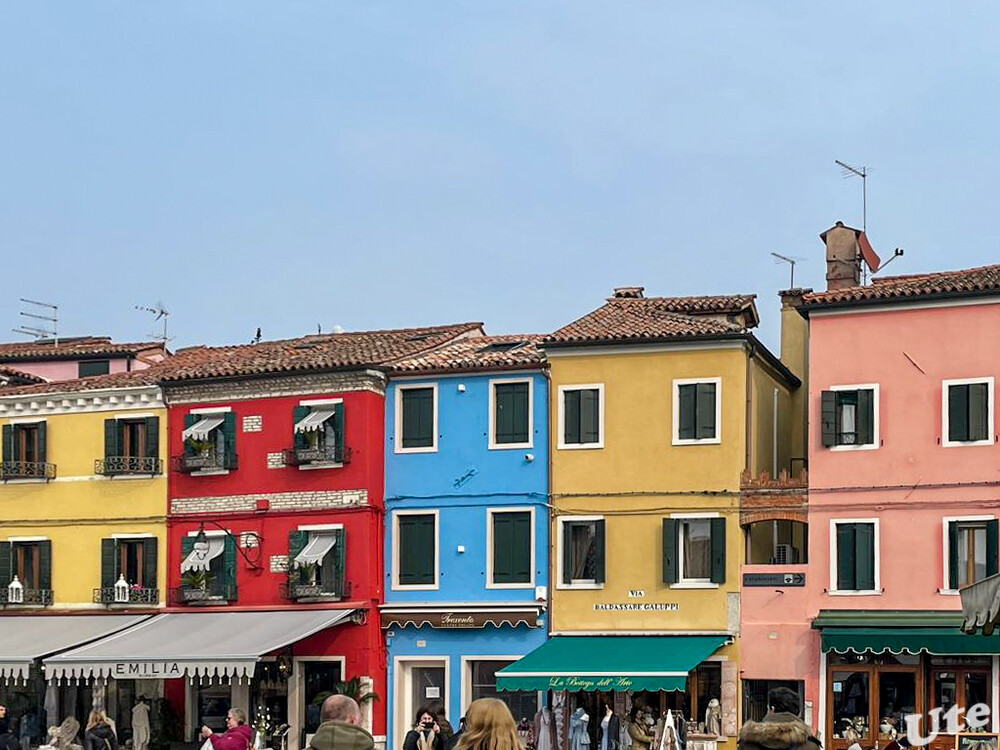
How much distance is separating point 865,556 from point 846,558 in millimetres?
384

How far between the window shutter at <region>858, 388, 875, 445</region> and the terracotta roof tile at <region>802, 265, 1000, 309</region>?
1.79 m

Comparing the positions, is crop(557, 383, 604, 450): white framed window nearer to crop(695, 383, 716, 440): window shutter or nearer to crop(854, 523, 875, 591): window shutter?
crop(695, 383, 716, 440): window shutter

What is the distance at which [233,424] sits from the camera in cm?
4419

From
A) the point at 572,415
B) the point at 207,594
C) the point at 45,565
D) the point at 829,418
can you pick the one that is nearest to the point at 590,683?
the point at 572,415

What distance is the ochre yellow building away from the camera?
44.9m

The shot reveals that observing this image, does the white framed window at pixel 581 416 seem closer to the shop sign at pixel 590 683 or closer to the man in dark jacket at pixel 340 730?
the shop sign at pixel 590 683

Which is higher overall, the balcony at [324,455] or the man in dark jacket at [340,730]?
the balcony at [324,455]

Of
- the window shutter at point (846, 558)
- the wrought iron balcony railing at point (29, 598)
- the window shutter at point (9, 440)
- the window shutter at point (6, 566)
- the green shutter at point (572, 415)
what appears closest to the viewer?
the window shutter at point (846, 558)

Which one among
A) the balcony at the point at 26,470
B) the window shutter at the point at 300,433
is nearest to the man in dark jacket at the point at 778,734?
the window shutter at the point at 300,433

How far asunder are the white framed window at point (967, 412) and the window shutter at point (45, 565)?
20.2m

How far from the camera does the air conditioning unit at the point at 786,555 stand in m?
41.2

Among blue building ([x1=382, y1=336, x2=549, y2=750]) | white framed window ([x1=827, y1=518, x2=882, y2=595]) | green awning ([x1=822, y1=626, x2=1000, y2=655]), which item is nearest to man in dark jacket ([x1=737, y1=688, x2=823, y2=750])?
green awning ([x1=822, y1=626, x2=1000, y2=655])

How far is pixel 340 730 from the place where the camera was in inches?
369

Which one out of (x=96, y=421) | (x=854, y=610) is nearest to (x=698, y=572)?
(x=854, y=610)
